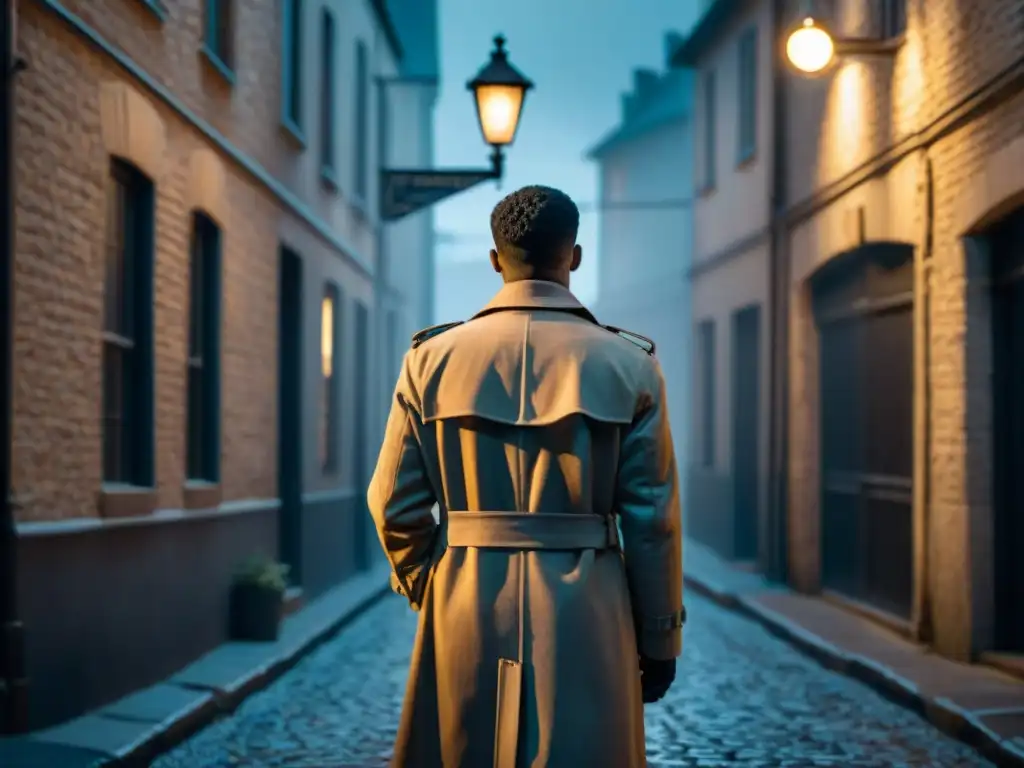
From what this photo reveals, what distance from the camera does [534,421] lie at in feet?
11.3

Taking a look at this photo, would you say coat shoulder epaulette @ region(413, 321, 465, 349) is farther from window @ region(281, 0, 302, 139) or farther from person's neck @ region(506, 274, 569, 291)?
window @ region(281, 0, 302, 139)

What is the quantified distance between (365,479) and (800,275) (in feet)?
19.9

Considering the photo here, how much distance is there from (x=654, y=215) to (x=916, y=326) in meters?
26.6

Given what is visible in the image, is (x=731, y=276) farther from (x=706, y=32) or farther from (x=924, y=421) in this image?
(x=924, y=421)

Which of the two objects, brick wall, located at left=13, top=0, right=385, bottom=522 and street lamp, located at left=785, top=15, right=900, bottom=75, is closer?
brick wall, located at left=13, top=0, right=385, bottom=522

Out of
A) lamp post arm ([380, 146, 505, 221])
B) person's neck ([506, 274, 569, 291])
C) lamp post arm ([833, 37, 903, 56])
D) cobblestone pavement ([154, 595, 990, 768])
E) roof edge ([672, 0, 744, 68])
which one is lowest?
cobblestone pavement ([154, 595, 990, 768])

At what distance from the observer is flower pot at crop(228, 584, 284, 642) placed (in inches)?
414

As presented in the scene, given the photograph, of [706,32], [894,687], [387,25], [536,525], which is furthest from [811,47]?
[387,25]

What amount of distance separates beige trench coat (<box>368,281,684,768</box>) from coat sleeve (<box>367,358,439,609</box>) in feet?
0.05

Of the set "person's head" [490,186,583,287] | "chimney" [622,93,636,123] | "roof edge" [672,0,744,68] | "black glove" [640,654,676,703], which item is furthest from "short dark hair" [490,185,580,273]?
"chimney" [622,93,636,123]

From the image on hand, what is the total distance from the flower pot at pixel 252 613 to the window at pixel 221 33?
361 cm

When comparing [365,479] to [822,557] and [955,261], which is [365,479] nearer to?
[822,557]

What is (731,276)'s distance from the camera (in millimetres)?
17750

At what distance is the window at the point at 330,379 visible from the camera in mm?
15570
